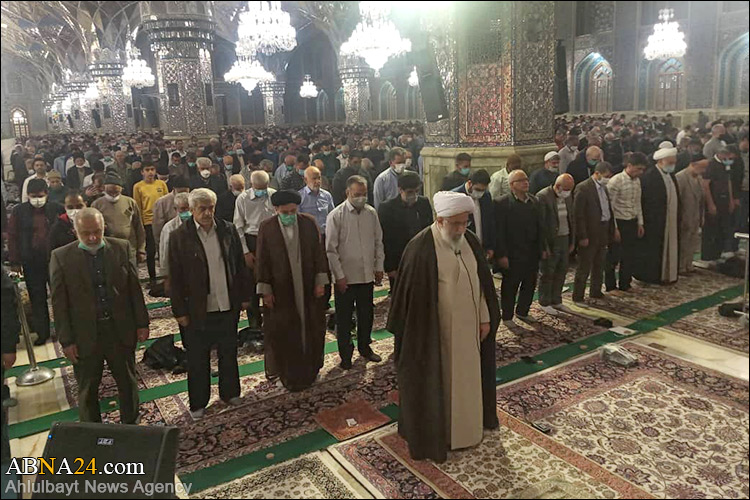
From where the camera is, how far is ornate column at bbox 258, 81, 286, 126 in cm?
2128

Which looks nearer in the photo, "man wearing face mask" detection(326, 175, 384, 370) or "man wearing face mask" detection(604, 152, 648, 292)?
"man wearing face mask" detection(326, 175, 384, 370)

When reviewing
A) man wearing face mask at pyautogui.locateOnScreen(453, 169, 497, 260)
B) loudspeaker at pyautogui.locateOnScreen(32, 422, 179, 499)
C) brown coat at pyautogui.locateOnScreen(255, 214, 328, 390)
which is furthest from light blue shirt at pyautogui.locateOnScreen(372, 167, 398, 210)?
loudspeaker at pyautogui.locateOnScreen(32, 422, 179, 499)

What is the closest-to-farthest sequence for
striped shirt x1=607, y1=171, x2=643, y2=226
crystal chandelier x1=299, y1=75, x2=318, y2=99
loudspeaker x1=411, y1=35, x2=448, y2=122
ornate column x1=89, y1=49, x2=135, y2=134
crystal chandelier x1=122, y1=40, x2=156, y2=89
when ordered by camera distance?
striped shirt x1=607, y1=171, x2=643, y2=226 < loudspeaker x1=411, y1=35, x2=448, y2=122 < crystal chandelier x1=122, y1=40, x2=156, y2=89 < ornate column x1=89, y1=49, x2=135, y2=134 < crystal chandelier x1=299, y1=75, x2=318, y2=99

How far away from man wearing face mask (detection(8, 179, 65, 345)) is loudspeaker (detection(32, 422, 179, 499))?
9.28 ft

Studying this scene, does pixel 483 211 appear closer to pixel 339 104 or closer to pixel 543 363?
pixel 543 363

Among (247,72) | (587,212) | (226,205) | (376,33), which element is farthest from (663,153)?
(247,72)

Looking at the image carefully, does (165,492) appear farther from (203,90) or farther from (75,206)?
(203,90)

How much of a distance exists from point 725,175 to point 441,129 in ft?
15.2

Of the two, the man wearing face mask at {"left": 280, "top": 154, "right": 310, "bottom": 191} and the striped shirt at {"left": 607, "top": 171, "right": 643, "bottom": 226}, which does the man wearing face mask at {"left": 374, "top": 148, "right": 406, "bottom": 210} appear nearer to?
the man wearing face mask at {"left": 280, "top": 154, "right": 310, "bottom": 191}

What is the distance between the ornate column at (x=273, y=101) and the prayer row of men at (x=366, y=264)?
52.0 feet

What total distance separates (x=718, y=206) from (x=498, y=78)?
3739 mm

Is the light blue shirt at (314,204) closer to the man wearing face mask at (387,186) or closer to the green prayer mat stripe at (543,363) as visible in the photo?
the man wearing face mask at (387,186)

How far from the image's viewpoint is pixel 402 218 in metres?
4.57

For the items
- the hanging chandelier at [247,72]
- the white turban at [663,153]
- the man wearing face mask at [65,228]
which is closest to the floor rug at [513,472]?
the man wearing face mask at [65,228]
